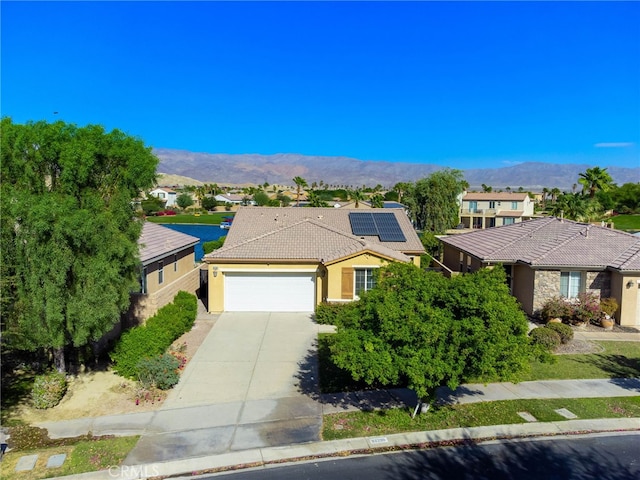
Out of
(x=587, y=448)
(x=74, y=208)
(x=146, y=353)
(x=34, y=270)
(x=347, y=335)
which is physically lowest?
(x=587, y=448)

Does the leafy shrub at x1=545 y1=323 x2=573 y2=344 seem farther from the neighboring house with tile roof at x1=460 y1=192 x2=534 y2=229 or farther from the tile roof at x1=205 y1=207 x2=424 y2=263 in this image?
the neighboring house with tile roof at x1=460 y1=192 x2=534 y2=229

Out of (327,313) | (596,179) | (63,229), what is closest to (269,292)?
(327,313)

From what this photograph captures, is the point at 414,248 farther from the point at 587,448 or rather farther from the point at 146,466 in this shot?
the point at 146,466

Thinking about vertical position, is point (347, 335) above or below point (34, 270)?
below

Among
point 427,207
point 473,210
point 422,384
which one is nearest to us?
point 422,384

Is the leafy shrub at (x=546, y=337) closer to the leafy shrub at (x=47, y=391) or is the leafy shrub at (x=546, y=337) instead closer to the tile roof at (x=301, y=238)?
the tile roof at (x=301, y=238)

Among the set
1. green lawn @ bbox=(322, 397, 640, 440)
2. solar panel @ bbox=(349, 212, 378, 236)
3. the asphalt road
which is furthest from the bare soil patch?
solar panel @ bbox=(349, 212, 378, 236)

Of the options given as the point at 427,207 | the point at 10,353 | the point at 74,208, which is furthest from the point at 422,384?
the point at 427,207

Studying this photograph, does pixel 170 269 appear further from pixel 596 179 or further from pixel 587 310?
pixel 596 179
